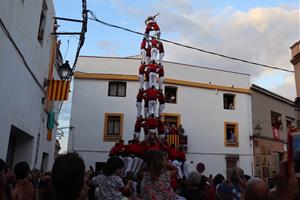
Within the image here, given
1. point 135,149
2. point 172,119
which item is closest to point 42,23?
point 135,149

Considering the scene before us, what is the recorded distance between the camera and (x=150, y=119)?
40.6 feet

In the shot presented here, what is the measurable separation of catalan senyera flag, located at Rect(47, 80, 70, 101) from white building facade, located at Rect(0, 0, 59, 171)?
26 centimetres

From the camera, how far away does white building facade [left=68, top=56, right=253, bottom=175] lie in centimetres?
2116

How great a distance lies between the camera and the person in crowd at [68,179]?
7.36 ft

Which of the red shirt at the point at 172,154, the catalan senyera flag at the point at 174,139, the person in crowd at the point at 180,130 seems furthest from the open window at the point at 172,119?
the red shirt at the point at 172,154

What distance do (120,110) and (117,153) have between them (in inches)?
378

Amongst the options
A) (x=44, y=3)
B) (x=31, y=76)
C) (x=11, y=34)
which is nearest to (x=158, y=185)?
(x=11, y=34)

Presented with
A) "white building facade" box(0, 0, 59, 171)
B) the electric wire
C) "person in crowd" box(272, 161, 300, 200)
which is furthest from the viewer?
"white building facade" box(0, 0, 59, 171)

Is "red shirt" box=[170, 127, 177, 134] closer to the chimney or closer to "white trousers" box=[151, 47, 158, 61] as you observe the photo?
the chimney

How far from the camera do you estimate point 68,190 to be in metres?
2.25

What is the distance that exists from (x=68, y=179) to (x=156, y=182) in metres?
1.91

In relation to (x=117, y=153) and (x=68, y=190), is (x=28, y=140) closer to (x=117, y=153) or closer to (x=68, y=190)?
(x=117, y=153)

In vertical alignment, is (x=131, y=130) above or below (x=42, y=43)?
below

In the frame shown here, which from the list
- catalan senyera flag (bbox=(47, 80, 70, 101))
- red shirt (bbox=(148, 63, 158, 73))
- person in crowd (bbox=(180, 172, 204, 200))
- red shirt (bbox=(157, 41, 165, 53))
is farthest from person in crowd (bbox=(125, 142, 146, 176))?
person in crowd (bbox=(180, 172, 204, 200))
